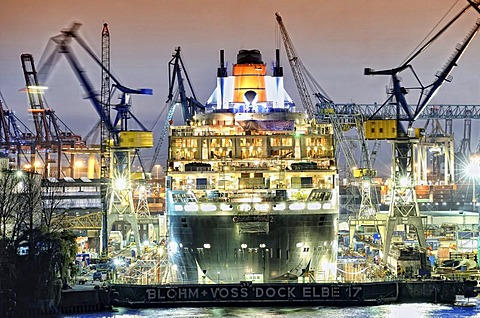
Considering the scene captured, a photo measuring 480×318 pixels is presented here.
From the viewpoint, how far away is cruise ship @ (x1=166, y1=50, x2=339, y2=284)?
70.4 meters

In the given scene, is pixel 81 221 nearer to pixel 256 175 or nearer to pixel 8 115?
pixel 256 175

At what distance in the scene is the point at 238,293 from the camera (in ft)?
222

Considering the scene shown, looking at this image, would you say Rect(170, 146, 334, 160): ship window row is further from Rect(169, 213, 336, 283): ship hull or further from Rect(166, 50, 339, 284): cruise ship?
Rect(169, 213, 336, 283): ship hull

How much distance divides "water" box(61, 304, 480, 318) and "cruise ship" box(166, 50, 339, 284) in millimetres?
3200

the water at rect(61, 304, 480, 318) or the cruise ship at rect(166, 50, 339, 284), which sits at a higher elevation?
the cruise ship at rect(166, 50, 339, 284)

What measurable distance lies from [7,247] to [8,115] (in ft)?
356

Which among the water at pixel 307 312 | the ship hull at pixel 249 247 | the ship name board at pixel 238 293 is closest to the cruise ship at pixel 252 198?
the ship hull at pixel 249 247

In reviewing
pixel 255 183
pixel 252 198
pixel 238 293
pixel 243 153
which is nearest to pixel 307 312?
pixel 238 293

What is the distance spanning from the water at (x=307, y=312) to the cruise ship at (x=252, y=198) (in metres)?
3.20

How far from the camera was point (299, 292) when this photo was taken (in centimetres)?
6800

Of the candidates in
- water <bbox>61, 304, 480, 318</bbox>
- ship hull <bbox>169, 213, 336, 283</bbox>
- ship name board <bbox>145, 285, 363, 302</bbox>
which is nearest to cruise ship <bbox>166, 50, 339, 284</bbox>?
ship hull <bbox>169, 213, 336, 283</bbox>

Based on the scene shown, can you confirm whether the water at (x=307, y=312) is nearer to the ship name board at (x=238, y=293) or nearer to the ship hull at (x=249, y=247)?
the ship name board at (x=238, y=293)

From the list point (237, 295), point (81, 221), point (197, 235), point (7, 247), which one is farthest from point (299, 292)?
point (81, 221)

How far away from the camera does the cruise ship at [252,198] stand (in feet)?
231
